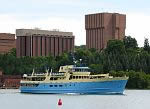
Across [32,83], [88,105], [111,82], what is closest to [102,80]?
[111,82]

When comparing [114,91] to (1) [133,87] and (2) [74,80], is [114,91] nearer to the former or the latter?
(2) [74,80]

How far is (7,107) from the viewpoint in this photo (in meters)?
114

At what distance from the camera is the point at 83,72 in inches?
6161

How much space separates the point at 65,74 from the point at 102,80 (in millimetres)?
9899

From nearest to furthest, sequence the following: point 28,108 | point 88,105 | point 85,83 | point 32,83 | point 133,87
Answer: point 28,108
point 88,105
point 85,83
point 32,83
point 133,87

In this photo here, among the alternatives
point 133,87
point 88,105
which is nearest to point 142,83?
point 133,87

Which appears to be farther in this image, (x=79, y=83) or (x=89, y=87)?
(x=89, y=87)

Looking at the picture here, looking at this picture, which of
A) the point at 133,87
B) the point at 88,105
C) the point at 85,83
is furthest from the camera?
the point at 133,87

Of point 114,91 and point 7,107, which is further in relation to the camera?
point 114,91

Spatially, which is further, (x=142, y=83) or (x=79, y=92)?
(x=142, y=83)

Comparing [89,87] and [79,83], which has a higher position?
[79,83]

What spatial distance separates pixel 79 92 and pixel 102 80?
253 inches

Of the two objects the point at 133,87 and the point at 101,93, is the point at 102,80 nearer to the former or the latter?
the point at 101,93

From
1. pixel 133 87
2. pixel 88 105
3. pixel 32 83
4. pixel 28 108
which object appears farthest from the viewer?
pixel 133 87
